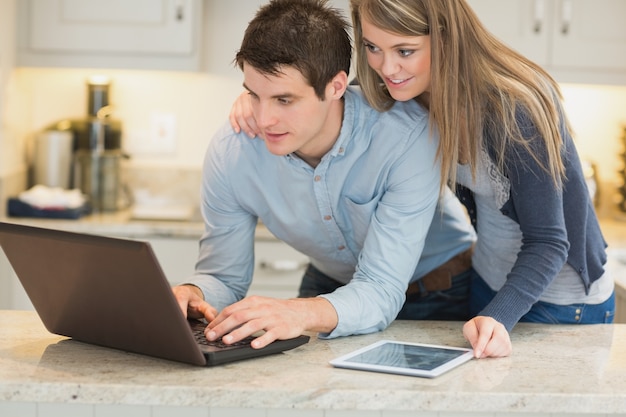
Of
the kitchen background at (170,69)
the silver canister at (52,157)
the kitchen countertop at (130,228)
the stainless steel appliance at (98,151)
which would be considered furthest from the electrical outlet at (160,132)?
the kitchen countertop at (130,228)

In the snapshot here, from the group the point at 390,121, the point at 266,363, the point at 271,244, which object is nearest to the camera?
the point at 266,363

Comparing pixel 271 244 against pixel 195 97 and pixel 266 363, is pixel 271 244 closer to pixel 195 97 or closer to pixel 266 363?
pixel 195 97

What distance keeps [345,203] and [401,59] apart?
1.08 feet

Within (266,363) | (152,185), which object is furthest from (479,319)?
(152,185)

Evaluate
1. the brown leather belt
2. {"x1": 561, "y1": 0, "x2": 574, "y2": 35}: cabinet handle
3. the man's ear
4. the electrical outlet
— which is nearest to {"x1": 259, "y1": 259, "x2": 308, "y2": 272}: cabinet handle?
the electrical outlet

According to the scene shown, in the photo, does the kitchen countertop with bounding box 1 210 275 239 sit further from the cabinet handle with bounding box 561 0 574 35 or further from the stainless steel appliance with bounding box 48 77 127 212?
the cabinet handle with bounding box 561 0 574 35

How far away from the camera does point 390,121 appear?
194 centimetres

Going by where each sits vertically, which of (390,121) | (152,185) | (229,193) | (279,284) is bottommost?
(279,284)

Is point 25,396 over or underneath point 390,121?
underneath

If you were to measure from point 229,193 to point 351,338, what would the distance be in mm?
461

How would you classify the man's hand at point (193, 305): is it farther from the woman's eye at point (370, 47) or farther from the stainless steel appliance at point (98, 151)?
the stainless steel appliance at point (98, 151)

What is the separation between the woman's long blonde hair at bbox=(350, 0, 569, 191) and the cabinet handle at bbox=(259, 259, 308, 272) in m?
1.52

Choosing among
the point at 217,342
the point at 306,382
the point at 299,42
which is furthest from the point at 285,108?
the point at 306,382

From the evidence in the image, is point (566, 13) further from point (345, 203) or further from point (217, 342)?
point (217, 342)
